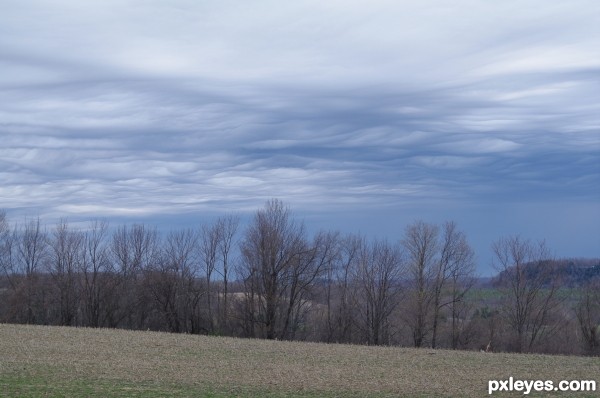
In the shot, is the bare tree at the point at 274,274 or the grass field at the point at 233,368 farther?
the bare tree at the point at 274,274

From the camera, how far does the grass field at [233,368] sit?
21.7m

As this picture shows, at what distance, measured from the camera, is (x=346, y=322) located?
63781 mm

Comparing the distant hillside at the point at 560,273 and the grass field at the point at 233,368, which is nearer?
the grass field at the point at 233,368

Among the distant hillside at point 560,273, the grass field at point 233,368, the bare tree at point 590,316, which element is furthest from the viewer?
the distant hillside at point 560,273

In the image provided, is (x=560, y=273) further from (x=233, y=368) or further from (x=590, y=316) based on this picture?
(x=233, y=368)

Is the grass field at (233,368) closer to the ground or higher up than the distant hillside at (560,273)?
closer to the ground

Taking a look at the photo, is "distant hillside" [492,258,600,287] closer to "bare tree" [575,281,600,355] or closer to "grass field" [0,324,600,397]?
"bare tree" [575,281,600,355]

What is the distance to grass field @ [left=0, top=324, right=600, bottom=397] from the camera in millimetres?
21672

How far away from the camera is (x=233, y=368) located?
28.0 metres

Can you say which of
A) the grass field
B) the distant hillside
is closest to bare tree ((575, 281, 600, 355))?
the distant hillside

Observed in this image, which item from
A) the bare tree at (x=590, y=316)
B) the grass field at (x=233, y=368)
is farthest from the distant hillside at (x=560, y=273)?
the grass field at (x=233, y=368)

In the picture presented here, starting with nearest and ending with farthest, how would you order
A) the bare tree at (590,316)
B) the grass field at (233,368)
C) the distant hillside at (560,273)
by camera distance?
the grass field at (233,368) → the bare tree at (590,316) → the distant hillside at (560,273)

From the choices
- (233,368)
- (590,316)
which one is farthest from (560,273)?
(233,368)

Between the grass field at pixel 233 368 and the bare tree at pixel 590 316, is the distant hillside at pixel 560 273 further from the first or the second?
the grass field at pixel 233 368
